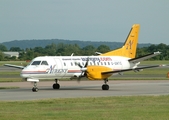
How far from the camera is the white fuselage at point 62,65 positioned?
30.4 m

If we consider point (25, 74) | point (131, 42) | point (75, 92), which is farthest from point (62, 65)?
point (131, 42)

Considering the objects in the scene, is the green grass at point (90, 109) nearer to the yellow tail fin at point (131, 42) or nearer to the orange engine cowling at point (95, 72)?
the orange engine cowling at point (95, 72)

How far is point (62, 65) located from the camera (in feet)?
106

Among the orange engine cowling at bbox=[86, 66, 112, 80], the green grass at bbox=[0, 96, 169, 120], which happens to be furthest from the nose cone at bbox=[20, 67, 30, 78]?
the green grass at bbox=[0, 96, 169, 120]

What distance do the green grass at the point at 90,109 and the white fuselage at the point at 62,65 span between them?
25.2 feet

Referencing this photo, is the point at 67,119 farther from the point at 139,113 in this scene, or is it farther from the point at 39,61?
the point at 39,61

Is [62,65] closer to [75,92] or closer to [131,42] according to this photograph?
[75,92]

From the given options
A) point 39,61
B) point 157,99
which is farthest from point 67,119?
point 39,61

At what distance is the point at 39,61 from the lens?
3116cm

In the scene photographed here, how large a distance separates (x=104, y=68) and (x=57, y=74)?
334cm

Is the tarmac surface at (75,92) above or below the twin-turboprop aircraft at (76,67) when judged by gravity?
below

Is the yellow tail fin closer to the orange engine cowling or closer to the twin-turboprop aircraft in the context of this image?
the twin-turboprop aircraft

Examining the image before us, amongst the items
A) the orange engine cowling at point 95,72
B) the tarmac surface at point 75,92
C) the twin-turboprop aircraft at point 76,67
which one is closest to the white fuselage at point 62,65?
the twin-turboprop aircraft at point 76,67

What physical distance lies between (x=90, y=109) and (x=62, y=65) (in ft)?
42.9
